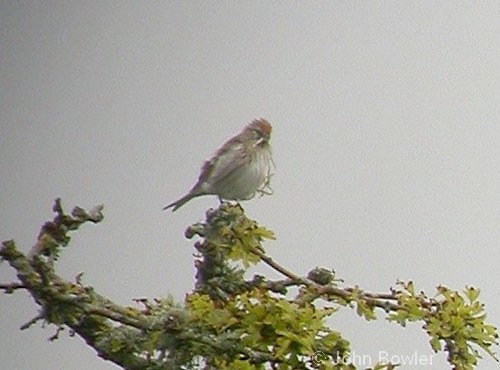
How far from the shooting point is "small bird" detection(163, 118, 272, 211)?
5340 mm

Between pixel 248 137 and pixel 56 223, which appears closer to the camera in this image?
pixel 56 223

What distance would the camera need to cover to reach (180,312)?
3.36 m

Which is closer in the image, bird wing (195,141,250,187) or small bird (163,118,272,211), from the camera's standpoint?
small bird (163,118,272,211)

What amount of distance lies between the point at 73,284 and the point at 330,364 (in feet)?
2.14

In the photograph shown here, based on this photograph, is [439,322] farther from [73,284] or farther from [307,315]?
[73,284]

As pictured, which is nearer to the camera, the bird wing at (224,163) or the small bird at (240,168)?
the small bird at (240,168)

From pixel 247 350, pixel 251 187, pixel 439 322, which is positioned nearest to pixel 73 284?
pixel 247 350

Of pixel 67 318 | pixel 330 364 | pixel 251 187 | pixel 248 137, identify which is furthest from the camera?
pixel 248 137

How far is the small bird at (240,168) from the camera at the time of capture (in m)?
5.34

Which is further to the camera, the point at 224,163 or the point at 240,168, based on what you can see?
the point at 224,163

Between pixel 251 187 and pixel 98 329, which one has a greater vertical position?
pixel 251 187

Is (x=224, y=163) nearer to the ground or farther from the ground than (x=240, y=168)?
farther from the ground

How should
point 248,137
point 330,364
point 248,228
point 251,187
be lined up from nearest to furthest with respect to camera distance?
point 330,364 < point 248,228 < point 251,187 < point 248,137

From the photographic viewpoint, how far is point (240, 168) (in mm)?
5387
